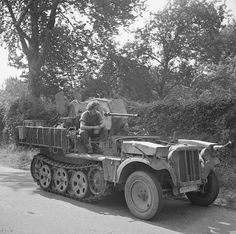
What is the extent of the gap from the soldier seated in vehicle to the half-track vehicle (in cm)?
21

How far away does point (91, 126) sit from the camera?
311 inches

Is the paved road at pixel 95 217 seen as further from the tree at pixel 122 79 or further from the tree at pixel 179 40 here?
the tree at pixel 179 40

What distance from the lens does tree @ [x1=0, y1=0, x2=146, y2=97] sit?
21219 millimetres

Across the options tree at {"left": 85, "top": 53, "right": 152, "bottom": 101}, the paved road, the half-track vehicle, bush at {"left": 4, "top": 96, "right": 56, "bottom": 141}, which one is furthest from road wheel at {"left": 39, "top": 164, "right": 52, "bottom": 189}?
tree at {"left": 85, "top": 53, "right": 152, "bottom": 101}

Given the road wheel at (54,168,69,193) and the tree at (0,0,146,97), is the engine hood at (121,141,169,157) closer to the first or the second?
the road wheel at (54,168,69,193)

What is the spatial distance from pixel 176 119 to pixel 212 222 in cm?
582

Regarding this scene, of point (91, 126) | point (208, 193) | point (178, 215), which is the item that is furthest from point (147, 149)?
point (91, 126)

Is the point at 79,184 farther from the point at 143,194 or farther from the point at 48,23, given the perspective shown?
the point at 48,23

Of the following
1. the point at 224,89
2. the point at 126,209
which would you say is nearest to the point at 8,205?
the point at 126,209

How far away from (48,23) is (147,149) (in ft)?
58.4

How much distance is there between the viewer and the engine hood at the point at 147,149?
609cm

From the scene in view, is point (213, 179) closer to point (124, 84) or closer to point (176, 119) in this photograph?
point (176, 119)

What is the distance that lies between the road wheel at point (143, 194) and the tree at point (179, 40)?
77.7 ft

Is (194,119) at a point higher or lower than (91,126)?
higher
